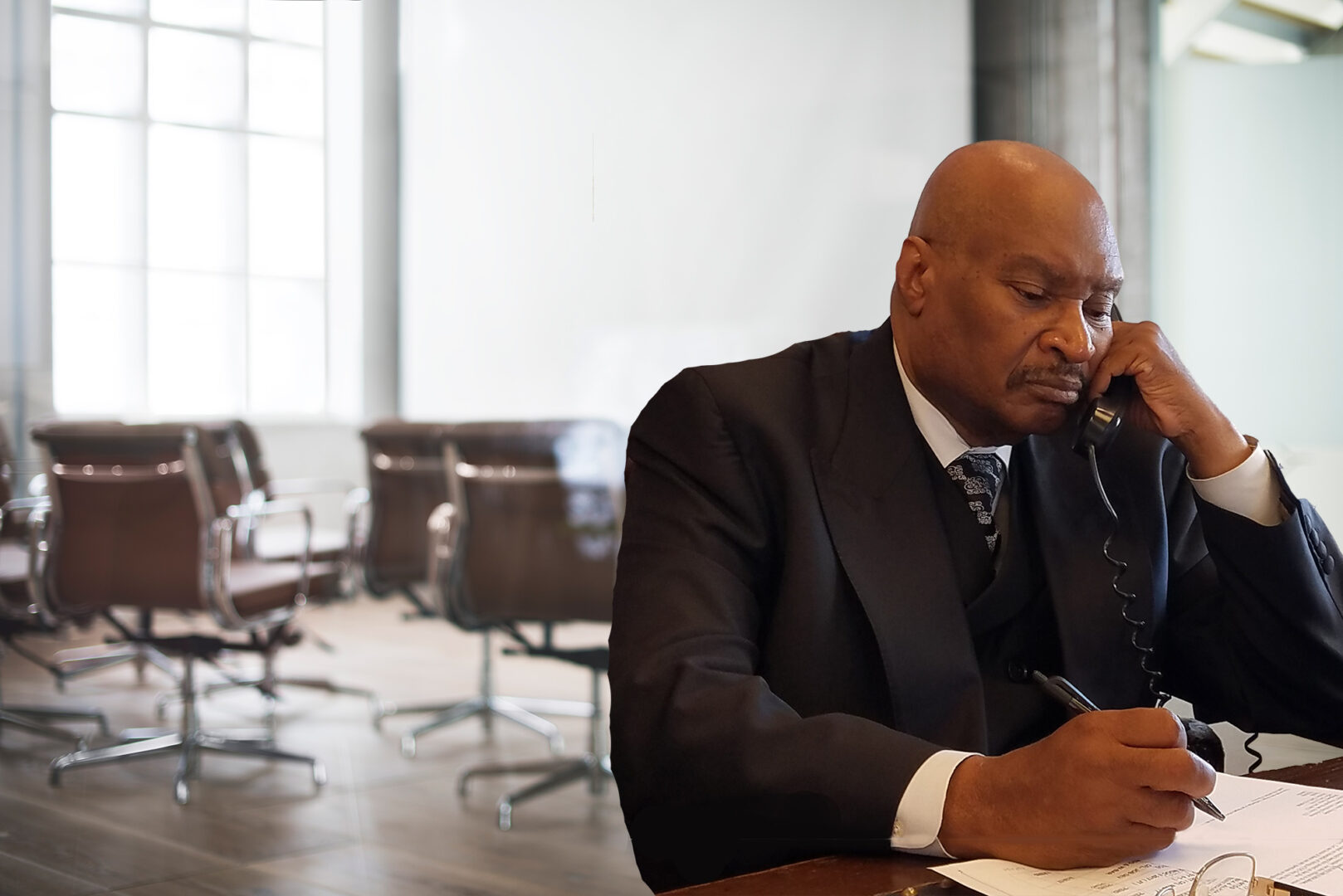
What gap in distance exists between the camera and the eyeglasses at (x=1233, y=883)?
0.75 metres

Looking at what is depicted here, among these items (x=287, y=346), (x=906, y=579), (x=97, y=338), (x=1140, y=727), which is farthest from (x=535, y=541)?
(x=1140, y=727)

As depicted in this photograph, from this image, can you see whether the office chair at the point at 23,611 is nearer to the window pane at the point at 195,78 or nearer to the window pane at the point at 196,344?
the window pane at the point at 196,344

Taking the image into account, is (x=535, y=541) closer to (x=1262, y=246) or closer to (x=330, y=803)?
(x=330, y=803)

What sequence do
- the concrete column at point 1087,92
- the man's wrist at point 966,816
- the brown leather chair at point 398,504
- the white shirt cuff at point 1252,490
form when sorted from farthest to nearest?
the concrete column at point 1087,92 → the brown leather chair at point 398,504 → the white shirt cuff at point 1252,490 → the man's wrist at point 966,816

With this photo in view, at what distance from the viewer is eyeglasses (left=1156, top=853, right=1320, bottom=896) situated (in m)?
0.75

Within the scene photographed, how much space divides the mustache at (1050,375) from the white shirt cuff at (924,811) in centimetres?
52

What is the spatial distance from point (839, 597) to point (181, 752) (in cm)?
99

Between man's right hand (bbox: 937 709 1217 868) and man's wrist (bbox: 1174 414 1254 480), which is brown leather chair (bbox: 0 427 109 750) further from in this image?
man's wrist (bbox: 1174 414 1254 480)

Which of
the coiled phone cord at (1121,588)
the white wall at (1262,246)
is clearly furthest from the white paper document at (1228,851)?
the white wall at (1262,246)

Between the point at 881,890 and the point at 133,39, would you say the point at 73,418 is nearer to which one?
the point at 133,39

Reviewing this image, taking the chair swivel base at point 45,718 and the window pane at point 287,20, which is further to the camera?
the window pane at point 287,20

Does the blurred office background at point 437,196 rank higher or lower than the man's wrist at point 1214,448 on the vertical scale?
higher

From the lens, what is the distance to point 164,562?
1836 mm

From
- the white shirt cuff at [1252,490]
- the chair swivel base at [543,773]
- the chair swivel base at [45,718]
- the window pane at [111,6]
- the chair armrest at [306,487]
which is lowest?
the chair swivel base at [543,773]
